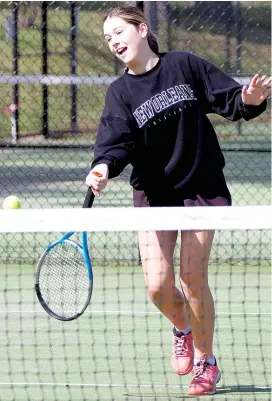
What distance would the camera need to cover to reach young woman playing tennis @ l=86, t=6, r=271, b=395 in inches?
171

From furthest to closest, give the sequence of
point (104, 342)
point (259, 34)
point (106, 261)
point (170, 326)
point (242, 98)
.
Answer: point (259, 34), point (106, 261), point (170, 326), point (104, 342), point (242, 98)

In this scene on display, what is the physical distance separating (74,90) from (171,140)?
10608mm

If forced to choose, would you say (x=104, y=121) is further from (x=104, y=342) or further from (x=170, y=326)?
(x=170, y=326)

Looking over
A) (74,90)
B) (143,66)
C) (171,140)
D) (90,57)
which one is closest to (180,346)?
(171,140)

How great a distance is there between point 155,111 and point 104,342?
162cm

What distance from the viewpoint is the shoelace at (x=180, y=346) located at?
4.57 m

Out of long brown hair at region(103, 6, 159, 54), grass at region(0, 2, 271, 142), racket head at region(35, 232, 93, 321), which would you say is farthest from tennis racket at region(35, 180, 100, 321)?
grass at region(0, 2, 271, 142)

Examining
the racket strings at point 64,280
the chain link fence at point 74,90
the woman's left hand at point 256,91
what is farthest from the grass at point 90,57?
the woman's left hand at point 256,91

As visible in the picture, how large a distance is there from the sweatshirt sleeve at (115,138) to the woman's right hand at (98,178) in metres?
0.07

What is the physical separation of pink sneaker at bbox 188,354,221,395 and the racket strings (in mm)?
784

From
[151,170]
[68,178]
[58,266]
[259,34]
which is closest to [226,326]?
[58,266]

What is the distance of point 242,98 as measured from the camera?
4.27 meters

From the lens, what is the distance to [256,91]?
13.9 ft

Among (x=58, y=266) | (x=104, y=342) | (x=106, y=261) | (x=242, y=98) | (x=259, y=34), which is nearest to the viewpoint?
(x=242, y=98)
